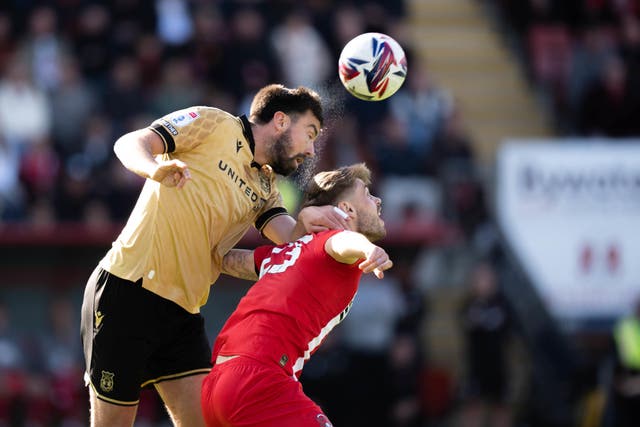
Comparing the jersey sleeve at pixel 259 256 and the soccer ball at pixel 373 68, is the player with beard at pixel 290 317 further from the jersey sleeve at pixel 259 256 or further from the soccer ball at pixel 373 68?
the soccer ball at pixel 373 68

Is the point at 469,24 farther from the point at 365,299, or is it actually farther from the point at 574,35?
the point at 365,299

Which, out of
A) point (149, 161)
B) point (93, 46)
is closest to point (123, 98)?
point (93, 46)

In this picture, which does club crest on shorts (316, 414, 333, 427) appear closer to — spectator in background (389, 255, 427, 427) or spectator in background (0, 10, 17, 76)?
spectator in background (389, 255, 427, 427)

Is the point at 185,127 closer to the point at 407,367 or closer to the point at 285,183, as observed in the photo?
the point at 285,183

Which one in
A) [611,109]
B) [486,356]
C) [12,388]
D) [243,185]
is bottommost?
[486,356]

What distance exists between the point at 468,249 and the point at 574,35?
15.8 ft

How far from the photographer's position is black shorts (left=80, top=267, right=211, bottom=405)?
21.3 ft

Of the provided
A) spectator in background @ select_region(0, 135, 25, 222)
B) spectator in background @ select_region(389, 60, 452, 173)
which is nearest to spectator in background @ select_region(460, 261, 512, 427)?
spectator in background @ select_region(389, 60, 452, 173)

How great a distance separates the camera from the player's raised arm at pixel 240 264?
22.0 feet

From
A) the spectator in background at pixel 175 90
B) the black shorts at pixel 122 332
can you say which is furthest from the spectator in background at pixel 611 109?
the black shorts at pixel 122 332

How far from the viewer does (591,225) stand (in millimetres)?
14625

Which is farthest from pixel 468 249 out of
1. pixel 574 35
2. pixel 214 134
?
pixel 214 134

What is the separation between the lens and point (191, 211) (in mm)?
6570

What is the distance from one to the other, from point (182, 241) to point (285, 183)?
6451 mm
